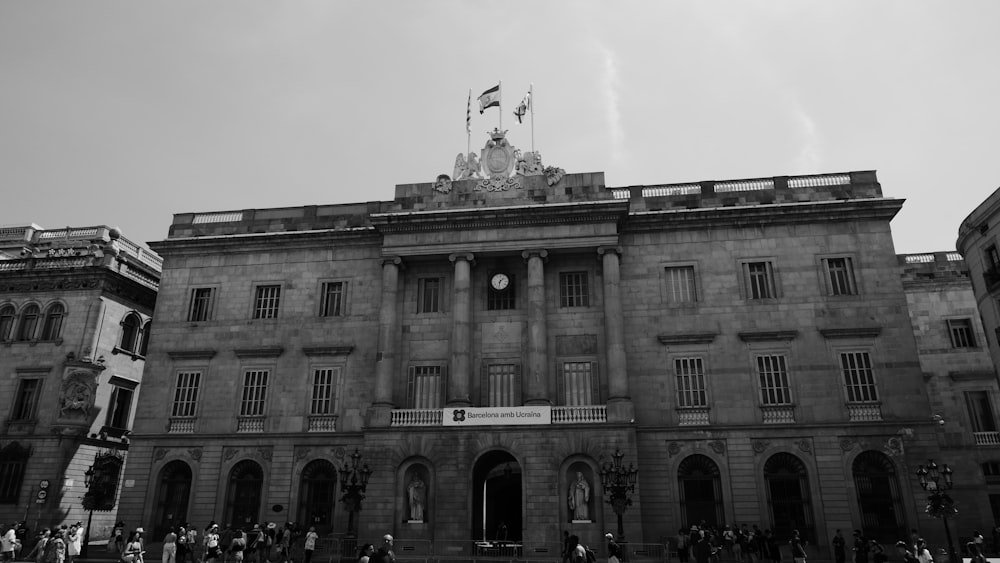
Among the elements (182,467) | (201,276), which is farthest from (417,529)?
(201,276)

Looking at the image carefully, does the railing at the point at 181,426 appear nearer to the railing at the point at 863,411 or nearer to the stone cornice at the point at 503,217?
the stone cornice at the point at 503,217

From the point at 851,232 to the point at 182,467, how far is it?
3405 cm

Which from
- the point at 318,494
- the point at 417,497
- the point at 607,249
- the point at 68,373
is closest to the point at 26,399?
the point at 68,373

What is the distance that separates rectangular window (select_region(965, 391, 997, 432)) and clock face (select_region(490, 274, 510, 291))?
1059 inches

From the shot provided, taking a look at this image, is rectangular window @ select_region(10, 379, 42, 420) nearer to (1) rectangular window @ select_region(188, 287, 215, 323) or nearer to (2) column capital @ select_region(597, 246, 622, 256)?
(1) rectangular window @ select_region(188, 287, 215, 323)

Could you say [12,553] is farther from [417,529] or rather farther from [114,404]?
[417,529]

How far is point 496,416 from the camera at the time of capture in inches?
1190

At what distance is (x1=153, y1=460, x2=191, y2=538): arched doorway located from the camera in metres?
32.9

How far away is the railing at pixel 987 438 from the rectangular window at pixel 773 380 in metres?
15.4

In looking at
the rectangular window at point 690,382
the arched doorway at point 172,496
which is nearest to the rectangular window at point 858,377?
the rectangular window at point 690,382

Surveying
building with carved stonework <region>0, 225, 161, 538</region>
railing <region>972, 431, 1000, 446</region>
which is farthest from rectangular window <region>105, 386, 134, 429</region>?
railing <region>972, 431, 1000, 446</region>

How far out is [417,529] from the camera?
97.1ft

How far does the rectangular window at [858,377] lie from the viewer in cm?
3033

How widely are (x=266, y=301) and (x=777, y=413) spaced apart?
83.6 feet
